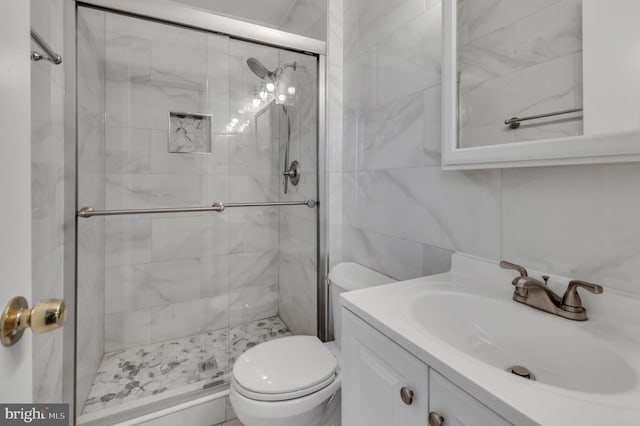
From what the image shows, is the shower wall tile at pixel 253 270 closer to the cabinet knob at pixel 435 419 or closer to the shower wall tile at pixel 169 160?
the shower wall tile at pixel 169 160

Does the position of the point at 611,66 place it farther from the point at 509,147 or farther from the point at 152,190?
the point at 152,190

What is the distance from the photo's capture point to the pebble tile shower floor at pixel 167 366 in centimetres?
142

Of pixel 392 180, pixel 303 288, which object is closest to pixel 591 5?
pixel 392 180

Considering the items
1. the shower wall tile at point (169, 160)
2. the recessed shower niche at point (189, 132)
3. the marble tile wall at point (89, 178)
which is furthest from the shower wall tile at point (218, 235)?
the marble tile wall at point (89, 178)

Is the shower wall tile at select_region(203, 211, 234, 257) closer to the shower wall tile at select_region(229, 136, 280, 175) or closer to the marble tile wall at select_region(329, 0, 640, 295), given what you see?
the shower wall tile at select_region(229, 136, 280, 175)

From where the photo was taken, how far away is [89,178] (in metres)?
1.31

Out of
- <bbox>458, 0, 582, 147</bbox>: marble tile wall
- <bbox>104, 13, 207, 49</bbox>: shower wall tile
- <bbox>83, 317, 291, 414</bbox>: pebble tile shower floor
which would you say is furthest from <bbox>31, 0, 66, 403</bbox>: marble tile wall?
Answer: <bbox>458, 0, 582, 147</bbox>: marble tile wall

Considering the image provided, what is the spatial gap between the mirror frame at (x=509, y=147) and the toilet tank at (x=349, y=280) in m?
0.62

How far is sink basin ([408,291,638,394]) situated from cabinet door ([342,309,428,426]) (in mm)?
93

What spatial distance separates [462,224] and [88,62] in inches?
68.3

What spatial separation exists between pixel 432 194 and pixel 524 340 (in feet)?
1.81

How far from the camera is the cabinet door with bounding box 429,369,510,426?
0.44 metres

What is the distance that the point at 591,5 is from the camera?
25.7 inches

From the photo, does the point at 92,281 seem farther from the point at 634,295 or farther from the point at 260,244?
the point at 634,295
